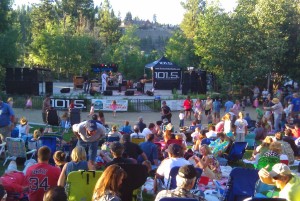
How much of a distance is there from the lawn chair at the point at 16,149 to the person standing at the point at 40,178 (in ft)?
15.8

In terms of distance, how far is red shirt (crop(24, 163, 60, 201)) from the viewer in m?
6.17

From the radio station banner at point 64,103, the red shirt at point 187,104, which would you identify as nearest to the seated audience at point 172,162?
the red shirt at point 187,104

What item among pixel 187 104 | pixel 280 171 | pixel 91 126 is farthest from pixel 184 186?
pixel 187 104

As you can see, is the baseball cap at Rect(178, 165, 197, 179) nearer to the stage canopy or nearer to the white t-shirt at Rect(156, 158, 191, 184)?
the white t-shirt at Rect(156, 158, 191, 184)

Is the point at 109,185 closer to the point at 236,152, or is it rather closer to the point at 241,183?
the point at 241,183

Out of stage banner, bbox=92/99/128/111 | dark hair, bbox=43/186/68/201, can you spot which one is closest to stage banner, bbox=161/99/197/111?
stage banner, bbox=92/99/128/111

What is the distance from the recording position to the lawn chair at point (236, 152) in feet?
38.7

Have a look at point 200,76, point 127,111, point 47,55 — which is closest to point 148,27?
point 47,55

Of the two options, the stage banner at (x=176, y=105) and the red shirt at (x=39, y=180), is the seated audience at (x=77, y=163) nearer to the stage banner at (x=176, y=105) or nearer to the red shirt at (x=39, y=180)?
the red shirt at (x=39, y=180)

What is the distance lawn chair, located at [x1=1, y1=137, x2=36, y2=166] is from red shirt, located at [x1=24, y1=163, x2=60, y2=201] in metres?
4.83

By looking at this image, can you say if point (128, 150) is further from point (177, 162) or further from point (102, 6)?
point (102, 6)

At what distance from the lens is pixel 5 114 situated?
1236 centimetres

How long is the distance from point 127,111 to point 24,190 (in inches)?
702

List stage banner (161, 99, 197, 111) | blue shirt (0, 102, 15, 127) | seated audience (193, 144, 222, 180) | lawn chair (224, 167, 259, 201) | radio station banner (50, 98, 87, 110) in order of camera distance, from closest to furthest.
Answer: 1. lawn chair (224, 167, 259, 201)
2. seated audience (193, 144, 222, 180)
3. blue shirt (0, 102, 15, 127)
4. radio station banner (50, 98, 87, 110)
5. stage banner (161, 99, 197, 111)
